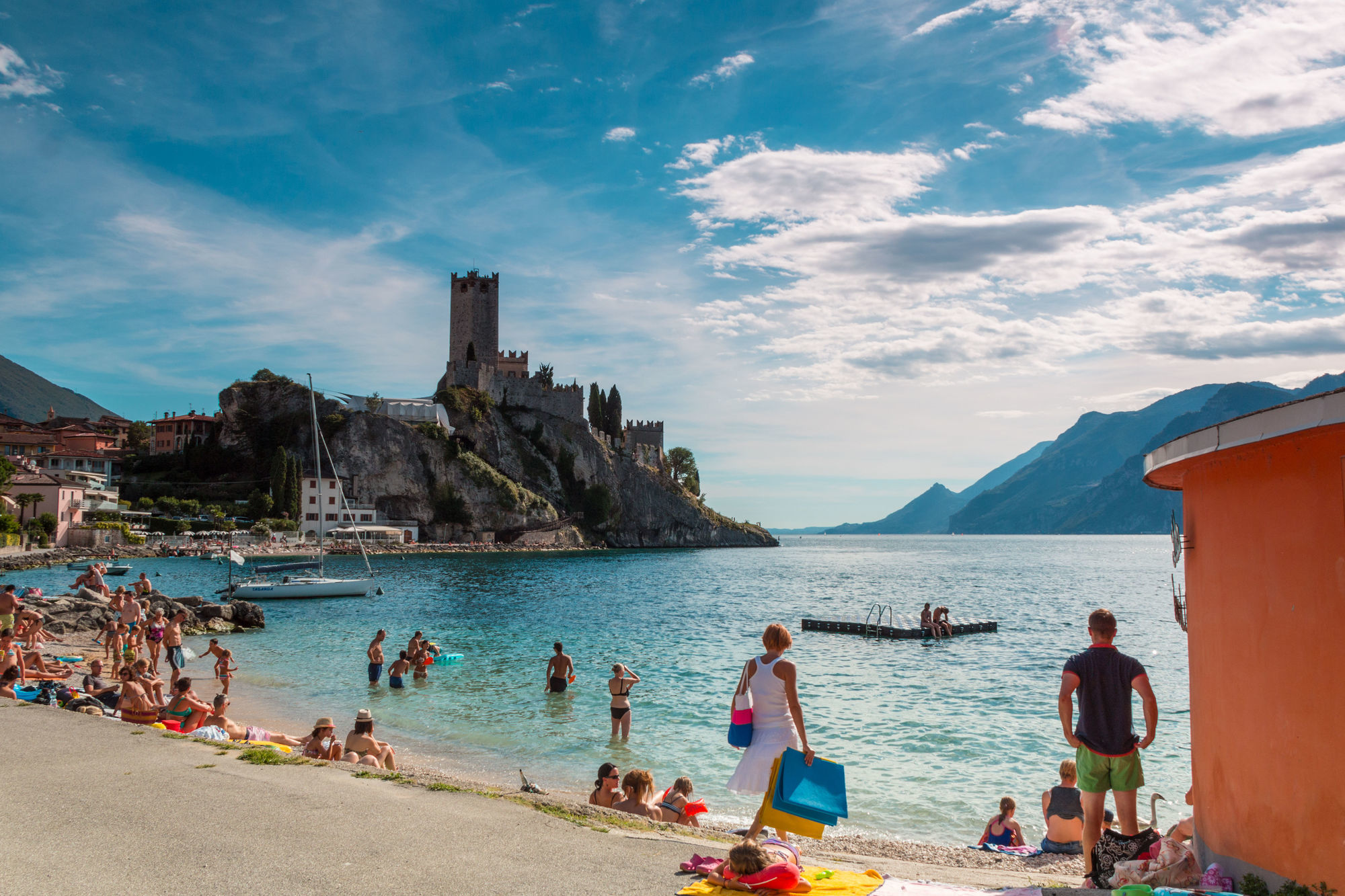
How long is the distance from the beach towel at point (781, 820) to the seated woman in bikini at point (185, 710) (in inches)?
376

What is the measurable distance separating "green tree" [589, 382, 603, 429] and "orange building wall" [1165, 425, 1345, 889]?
115 metres

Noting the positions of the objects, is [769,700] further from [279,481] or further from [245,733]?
[279,481]

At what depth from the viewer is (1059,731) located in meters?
14.9

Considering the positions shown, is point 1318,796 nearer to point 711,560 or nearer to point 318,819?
point 318,819

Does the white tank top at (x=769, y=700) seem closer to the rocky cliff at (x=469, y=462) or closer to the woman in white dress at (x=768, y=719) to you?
the woman in white dress at (x=768, y=719)

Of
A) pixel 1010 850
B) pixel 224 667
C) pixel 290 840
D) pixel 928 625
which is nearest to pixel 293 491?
pixel 928 625

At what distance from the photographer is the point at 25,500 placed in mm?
67188

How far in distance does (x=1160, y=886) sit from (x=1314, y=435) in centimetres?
304

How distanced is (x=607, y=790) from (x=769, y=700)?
12.1 ft

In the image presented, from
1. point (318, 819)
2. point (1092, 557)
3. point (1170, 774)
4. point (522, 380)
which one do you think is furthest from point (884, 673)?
point (1092, 557)

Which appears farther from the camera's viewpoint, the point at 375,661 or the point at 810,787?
the point at 375,661

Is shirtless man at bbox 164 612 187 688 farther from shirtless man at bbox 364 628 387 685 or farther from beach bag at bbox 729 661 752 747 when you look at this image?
beach bag at bbox 729 661 752 747

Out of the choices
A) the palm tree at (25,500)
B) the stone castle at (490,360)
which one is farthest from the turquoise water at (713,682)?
the stone castle at (490,360)

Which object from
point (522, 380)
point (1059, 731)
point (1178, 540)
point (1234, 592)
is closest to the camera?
point (1234, 592)
